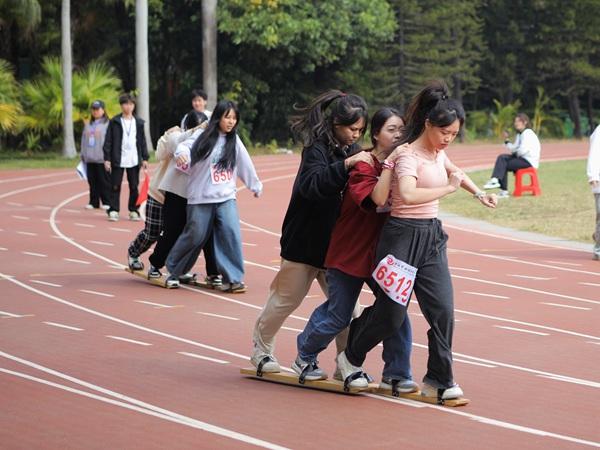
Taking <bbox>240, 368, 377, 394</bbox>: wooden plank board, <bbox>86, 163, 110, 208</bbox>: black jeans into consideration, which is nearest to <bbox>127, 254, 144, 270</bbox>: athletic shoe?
<bbox>240, 368, 377, 394</bbox>: wooden plank board

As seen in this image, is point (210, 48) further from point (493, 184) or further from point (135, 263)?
point (135, 263)

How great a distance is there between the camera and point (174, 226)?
13594 millimetres

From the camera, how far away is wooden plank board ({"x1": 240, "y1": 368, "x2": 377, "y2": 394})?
847cm

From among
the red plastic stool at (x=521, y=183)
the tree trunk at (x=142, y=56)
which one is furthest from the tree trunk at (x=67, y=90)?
the red plastic stool at (x=521, y=183)

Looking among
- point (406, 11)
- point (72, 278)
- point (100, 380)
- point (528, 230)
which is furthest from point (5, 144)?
point (100, 380)

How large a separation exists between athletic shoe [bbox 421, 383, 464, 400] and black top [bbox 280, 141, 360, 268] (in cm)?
106

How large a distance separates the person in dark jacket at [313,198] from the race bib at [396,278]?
59 centimetres

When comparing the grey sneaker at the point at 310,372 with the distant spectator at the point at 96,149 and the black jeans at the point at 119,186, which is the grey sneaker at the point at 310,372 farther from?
the distant spectator at the point at 96,149

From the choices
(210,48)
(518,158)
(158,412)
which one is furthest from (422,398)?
(210,48)

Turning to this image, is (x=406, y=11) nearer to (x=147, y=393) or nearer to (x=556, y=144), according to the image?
(x=556, y=144)

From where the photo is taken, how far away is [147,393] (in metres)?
8.52

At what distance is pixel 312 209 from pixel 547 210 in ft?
49.8

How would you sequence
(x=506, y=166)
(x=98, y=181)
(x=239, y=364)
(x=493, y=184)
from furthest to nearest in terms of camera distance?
(x=493, y=184), (x=506, y=166), (x=98, y=181), (x=239, y=364)

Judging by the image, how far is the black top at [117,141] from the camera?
69.8 ft
